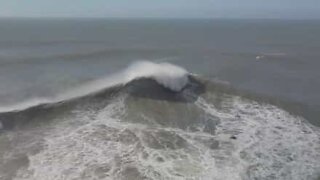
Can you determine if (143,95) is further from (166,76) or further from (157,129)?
(157,129)

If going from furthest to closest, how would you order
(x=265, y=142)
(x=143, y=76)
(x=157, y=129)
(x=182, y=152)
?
(x=143, y=76)
(x=157, y=129)
(x=265, y=142)
(x=182, y=152)

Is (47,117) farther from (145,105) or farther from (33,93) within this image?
(33,93)

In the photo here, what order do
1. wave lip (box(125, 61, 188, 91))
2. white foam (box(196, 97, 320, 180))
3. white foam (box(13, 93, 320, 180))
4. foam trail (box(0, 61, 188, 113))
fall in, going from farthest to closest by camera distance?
wave lip (box(125, 61, 188, 91)), foam trail (box(0, 61, 188, 113)), white foam (box(196, 97, 320, 180)), white foam (box(13, 93, 320, 180))

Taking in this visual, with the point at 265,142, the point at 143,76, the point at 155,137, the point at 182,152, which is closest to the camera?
the point at 182,152

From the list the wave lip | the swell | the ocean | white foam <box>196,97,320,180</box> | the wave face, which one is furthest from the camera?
the wave lip

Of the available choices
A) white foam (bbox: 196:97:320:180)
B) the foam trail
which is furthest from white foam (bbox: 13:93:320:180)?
the foam trail

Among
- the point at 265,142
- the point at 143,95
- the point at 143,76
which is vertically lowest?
the point at 265,142

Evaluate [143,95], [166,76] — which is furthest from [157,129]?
[166,76]

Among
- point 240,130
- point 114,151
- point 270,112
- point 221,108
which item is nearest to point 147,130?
point 114,151

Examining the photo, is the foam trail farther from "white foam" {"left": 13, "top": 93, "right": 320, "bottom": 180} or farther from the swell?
"white foam" {"left": 13, "top": 93, "right": 320, "bottom": 180}
